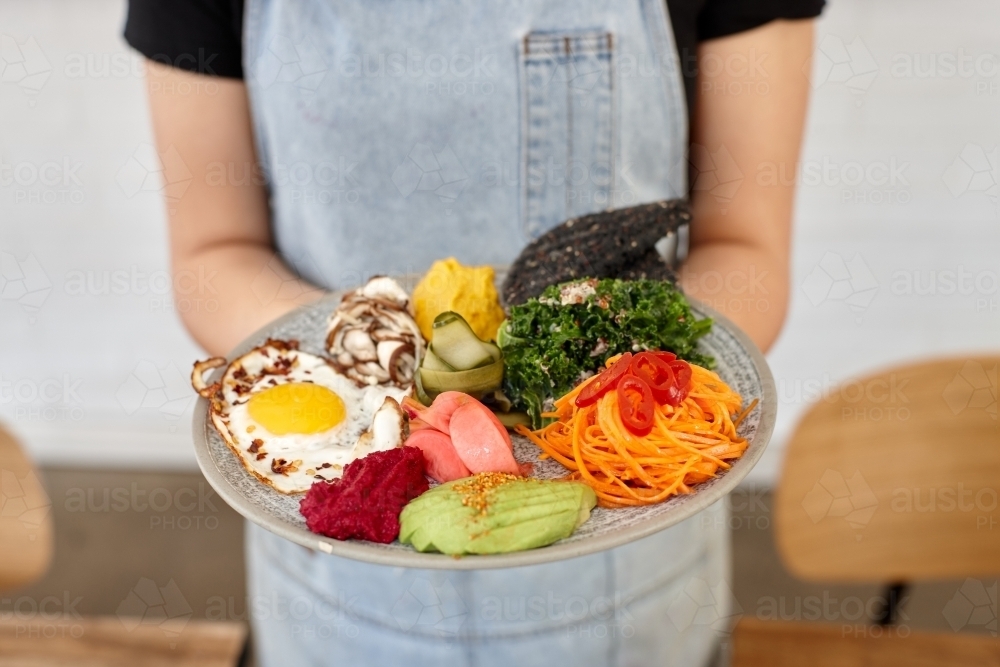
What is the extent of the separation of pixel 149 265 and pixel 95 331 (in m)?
0.55

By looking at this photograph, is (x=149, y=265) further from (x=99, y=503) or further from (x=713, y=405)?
(x=713, y=405)

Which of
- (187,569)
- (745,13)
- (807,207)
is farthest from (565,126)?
(187,569)

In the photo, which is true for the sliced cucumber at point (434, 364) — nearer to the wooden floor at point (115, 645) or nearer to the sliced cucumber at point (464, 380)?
the sliced cucumber at point (464, 380)

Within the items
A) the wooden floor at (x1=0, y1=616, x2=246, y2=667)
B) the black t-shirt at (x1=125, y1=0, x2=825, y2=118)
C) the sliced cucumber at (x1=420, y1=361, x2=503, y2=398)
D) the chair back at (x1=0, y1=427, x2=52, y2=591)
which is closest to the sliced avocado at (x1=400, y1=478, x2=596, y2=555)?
the sliced cucumber at (x1=420, y1=361, x2=503, y2=398)

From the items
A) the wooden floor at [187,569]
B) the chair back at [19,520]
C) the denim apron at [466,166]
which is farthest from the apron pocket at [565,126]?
the wooden floor at [187,569]

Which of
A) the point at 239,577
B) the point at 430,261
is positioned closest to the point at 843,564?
the point at 430,261

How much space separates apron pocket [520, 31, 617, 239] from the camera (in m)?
1.96

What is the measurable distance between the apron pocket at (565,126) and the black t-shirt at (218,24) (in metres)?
0.23

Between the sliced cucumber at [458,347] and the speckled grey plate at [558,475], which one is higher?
the sliced cucumber at [458,347]

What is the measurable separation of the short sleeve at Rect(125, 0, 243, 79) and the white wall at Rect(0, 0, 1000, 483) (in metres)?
2.19

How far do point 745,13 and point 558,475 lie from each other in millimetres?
A: 1294

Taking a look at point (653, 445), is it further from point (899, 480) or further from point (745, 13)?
point (899, 480)

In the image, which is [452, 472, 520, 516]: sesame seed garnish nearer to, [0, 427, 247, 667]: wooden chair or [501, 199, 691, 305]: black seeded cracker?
[501, 199, 691, 305]: black seeded cracker

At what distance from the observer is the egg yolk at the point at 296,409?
157 centimetres
